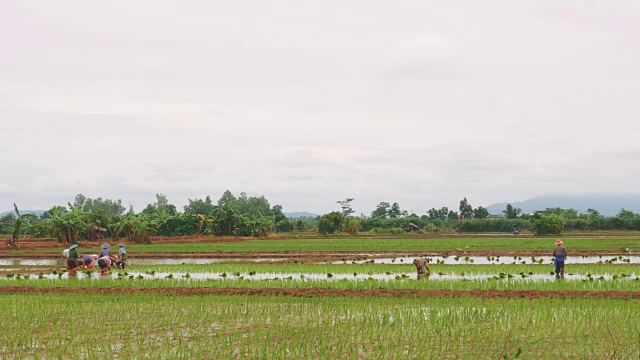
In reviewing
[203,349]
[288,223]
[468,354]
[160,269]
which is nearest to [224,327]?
[203,349]

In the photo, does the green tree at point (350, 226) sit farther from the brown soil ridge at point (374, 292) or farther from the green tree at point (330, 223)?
the brown soil ridge at point (374, 292)

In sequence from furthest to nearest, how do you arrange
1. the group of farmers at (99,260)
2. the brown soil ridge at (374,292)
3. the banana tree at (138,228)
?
the banana tree at (138,228) → the group of farmers at (99,260) → the brown soil ridge at (374,292)

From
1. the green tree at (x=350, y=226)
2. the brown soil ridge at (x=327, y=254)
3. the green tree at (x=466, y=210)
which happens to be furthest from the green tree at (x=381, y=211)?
the brown soil ridge at (x=327, y=254)

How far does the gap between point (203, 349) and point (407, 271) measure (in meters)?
12.6

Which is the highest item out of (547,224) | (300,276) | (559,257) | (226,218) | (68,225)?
(226,218)

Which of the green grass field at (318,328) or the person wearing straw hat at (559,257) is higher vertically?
the person wearing straw hat at (559,257)

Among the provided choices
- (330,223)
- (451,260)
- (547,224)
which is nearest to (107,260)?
(451,260)

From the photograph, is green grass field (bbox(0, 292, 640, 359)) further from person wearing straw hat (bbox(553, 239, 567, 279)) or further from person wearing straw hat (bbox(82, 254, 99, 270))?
person wearing straw hat (bbox(82, 254, 99, 270))

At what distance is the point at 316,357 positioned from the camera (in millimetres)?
8320

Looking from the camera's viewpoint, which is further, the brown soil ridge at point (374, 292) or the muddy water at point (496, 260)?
the muddy water at point (496, 260)

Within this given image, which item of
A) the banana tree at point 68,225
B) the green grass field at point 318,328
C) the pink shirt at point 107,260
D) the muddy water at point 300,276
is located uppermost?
the banana tree at point 68,225

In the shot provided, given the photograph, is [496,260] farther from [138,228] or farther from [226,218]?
[226,218]

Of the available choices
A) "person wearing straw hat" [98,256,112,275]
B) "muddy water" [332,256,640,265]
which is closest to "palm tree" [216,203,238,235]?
"muddy water" [332,256,640,265]

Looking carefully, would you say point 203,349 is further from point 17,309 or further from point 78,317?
point 17,309
